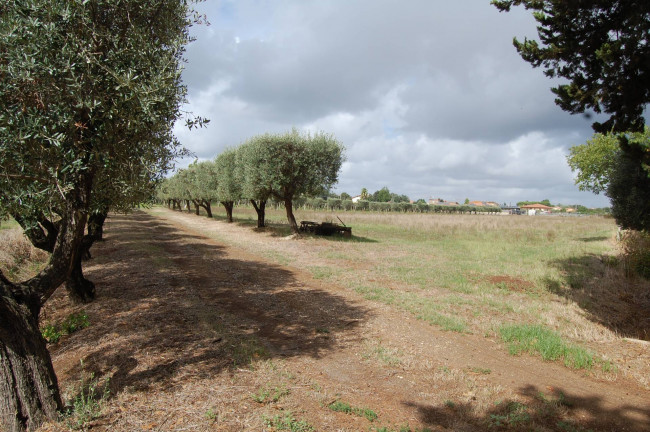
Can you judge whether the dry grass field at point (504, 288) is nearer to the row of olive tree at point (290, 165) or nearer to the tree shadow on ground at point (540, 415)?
the tree shadow on ground at point (540, 415)

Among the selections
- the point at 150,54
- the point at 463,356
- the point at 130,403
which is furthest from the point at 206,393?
the point at 150,54

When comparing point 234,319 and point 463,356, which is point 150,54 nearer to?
point 234,319

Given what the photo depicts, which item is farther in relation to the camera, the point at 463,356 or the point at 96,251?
the point at 96,251

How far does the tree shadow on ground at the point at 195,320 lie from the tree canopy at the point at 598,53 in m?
7.67

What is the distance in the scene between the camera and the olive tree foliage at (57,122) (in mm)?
3971

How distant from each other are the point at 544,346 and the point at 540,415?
2664mm

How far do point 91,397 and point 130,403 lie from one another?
0.57m

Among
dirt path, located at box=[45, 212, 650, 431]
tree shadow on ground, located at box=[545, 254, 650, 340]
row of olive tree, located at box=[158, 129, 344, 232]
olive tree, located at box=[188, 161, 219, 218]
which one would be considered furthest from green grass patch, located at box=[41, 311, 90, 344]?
olive tree, located at box=[188, 161, 219, 218]

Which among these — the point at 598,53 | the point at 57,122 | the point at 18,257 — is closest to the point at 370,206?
the point at 18,257

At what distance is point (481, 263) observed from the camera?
53.1ft

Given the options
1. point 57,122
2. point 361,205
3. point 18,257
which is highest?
point 57,122

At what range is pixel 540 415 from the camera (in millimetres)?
4582

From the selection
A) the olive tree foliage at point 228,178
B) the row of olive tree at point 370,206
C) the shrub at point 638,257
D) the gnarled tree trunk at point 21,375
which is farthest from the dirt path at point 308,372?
the row of olive tree at point 370,206

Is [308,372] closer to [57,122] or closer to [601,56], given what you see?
[57,122]
